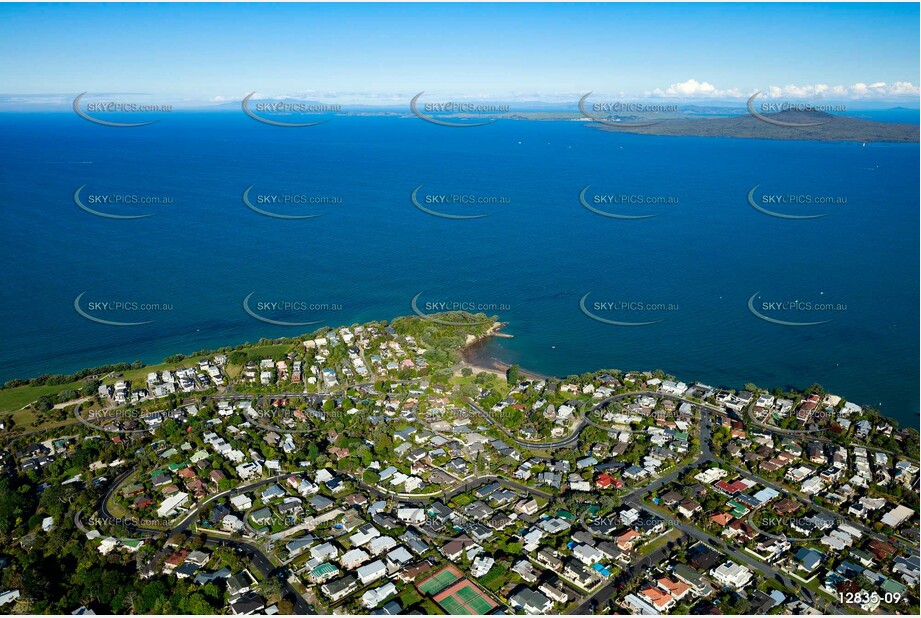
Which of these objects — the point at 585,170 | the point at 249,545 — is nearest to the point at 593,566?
the point at 249,545

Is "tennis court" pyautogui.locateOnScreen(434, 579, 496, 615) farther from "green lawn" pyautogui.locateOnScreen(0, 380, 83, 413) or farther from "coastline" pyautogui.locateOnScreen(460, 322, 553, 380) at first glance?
"green lawn" pyautogui.locateOnScreen(0, 380, 83, 413)

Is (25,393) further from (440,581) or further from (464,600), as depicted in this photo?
(464,600)

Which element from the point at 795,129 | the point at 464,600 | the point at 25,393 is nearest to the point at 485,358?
the point at 464,600

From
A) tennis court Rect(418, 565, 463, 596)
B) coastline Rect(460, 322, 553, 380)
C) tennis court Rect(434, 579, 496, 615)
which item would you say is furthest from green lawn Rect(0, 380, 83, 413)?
tennis court Rect(434, 579, 496, 615)

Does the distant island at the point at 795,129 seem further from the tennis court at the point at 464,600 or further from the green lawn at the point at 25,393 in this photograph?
the tennis court at the point at 464,600

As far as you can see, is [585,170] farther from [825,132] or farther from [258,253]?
[825,132]
